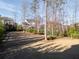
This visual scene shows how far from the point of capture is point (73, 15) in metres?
39.4

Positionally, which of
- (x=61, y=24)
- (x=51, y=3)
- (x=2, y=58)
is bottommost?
(x=2, y=58)

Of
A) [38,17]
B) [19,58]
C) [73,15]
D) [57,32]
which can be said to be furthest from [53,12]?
[19,58]

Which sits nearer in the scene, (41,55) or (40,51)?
(41,55)

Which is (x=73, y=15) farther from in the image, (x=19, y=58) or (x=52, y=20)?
(x=19, y=58)

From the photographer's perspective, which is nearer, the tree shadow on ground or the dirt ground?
the tree shadow on ground

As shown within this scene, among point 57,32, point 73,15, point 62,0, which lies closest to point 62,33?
point 57,32

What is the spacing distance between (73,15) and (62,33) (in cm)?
889

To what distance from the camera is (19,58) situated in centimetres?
1105

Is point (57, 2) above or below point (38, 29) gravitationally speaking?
above

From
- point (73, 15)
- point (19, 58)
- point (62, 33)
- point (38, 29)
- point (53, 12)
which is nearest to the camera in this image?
point (19, 58)

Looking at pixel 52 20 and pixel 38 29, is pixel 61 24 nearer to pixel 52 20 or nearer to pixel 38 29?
pixel 52 20

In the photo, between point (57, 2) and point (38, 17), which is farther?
point (38, 17)

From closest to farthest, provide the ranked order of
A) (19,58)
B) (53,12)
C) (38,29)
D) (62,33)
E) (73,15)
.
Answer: (19,58)
(62,33)
(53,12)
(73,15)
(38,29)

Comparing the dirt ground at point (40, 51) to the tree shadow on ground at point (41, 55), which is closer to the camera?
the tree shadow on ground at point (41, 55)
